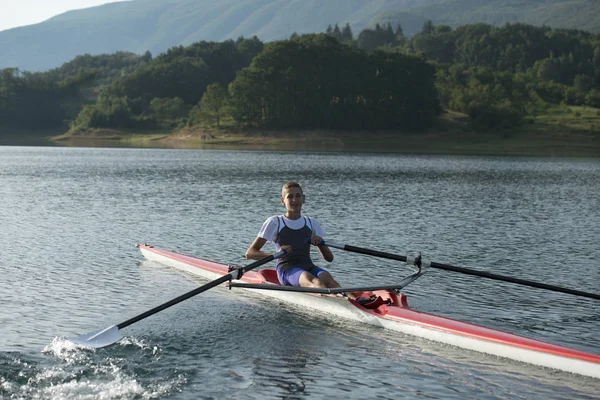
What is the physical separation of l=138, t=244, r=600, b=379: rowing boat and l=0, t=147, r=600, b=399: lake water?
0.52 feet

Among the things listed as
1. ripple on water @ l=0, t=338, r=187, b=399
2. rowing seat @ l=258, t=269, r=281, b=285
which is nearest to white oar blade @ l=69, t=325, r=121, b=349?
ripple on water @ l=0, t=338, r=187, b=399

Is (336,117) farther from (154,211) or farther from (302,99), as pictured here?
(154,211)

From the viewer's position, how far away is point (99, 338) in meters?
12.2

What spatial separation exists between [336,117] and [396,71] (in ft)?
42.0

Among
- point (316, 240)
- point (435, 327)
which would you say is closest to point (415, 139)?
point (316, 240)

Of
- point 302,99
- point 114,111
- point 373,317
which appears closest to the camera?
point 373,317

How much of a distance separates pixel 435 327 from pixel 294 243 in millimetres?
2997

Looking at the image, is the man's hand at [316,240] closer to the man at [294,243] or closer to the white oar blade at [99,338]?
the man at [294,243]

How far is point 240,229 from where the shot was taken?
26.5 meters

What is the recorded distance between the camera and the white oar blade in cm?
1206

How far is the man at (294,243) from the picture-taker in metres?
13.6

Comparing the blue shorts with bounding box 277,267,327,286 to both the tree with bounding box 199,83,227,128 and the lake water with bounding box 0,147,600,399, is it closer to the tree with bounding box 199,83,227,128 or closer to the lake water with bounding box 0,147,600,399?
the lake water with bounding box 0,147,600,399

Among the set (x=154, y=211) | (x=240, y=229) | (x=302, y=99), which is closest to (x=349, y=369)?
(x=240, y=229)

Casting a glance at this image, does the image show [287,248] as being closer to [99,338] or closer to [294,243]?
[294,243]
